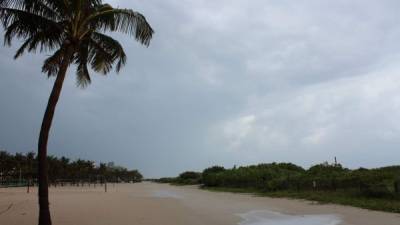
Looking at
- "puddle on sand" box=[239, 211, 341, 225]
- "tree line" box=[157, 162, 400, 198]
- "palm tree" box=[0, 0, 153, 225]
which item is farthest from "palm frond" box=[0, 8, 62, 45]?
"tree line" box=[157, 162, 400, 198]

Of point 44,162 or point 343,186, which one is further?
point 343,186

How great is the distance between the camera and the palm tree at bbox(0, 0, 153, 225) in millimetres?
12266

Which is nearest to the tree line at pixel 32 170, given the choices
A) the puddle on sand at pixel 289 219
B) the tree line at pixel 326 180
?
the tree line at pixel 326 180

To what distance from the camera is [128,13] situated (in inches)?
547

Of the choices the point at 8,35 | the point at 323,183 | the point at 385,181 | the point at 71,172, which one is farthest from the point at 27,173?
the point at 8,35

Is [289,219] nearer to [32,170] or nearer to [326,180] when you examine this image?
[326,180]

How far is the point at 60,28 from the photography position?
1333cm

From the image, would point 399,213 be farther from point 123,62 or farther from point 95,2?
point 95,2

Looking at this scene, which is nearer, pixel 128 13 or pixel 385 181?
pixel 128 13

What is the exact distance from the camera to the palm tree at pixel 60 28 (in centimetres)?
1227

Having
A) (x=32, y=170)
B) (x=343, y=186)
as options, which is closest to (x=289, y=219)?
(x=343, y=186)

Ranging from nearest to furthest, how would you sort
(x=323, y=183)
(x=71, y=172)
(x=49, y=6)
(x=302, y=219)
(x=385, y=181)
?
1. (x=49, y=6)
2. (x=302, y=219)
3. (x=385, y=181)
4. (x=323, y=183)
5. (x=71, y=172)

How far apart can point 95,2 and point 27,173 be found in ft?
293

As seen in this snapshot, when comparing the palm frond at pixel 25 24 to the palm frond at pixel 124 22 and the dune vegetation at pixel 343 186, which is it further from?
the dune vegetation at pixel 343 186
